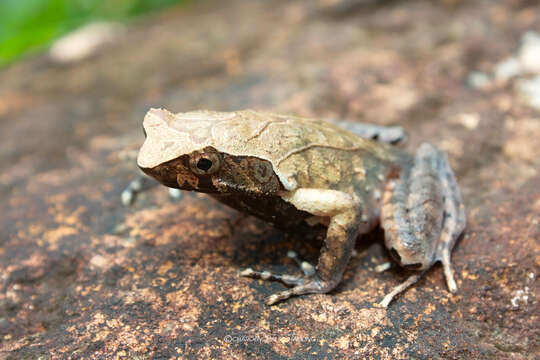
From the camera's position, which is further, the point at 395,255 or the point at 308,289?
the point at 395,255

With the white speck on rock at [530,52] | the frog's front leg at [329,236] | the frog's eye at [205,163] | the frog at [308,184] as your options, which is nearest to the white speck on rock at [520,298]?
the frog at [308,184]

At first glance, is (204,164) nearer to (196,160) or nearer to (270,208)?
(196,160)

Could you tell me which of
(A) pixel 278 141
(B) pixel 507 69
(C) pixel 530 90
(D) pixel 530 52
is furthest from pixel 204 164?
(D) pixel 530 52

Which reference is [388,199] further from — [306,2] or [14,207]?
[306,2]

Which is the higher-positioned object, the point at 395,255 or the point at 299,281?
the point at 299,281

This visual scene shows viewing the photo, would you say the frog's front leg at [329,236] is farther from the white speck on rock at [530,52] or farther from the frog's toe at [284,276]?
the white speck on rock at [530,52]

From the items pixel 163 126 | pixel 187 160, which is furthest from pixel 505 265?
pixel 163 126

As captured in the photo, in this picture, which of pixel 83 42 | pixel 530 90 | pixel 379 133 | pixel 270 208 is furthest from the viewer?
pixel 83 42
